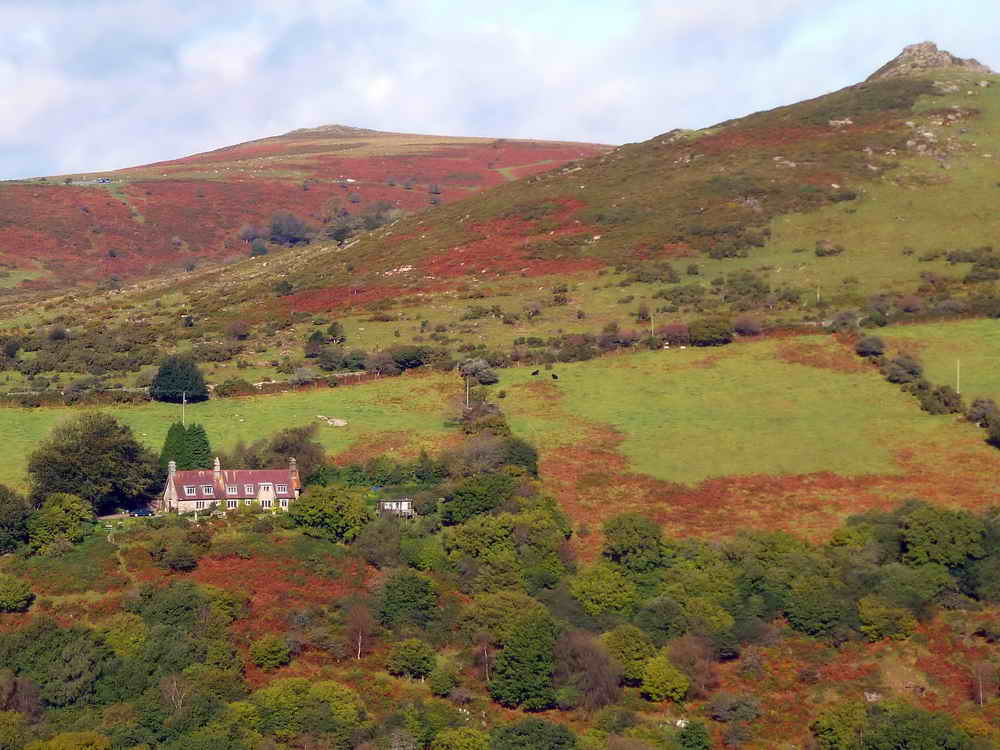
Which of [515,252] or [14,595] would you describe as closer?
[14,595]

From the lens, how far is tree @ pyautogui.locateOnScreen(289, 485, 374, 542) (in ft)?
236

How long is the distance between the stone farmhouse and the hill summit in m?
107

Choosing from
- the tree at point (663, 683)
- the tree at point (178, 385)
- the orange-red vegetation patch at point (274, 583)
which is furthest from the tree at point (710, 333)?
the tree at point (663, 683)

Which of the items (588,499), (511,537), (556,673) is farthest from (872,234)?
(556,673)

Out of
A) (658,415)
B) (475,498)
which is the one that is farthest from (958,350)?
(475,498)

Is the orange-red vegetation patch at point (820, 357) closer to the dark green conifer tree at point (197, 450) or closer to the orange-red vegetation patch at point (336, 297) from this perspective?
the orange-red vegetation patch at point (336, 297)

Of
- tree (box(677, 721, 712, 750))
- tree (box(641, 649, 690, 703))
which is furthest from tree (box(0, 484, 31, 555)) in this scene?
tree (box(677, 721, 712, 750))

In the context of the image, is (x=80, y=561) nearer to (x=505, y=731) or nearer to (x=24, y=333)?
(x=505, y=731)

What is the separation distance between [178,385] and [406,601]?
1251 inches

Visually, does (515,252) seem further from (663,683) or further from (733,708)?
(733,708)

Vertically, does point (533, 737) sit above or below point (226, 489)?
below

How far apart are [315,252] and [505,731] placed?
99.7 meters

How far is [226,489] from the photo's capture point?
75750mm

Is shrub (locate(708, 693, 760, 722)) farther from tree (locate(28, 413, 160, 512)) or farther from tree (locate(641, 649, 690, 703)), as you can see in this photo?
tree (locate(28, 413, 160, 512))
